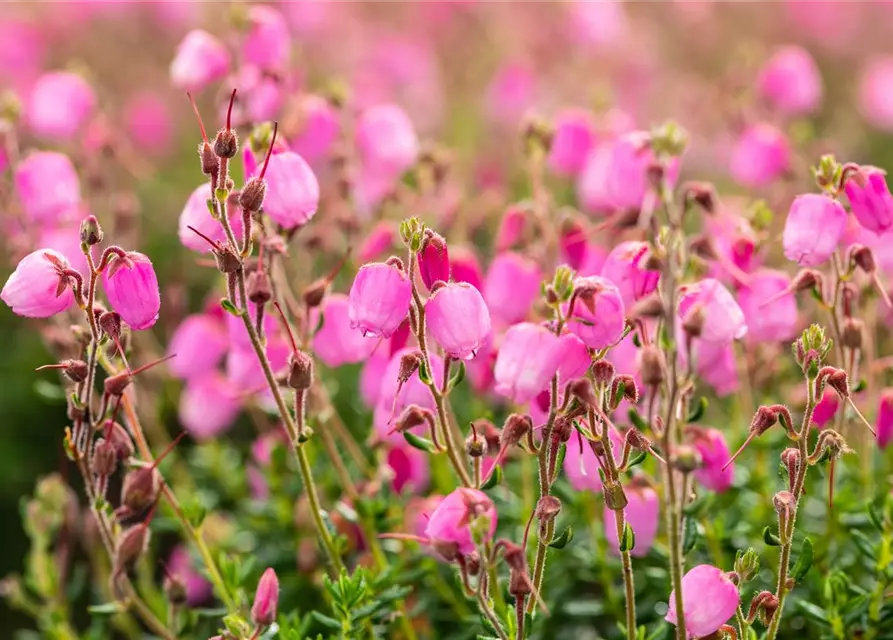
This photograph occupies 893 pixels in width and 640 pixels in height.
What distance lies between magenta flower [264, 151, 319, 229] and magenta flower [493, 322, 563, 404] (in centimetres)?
47

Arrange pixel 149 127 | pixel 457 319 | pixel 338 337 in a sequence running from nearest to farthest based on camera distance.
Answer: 1. pixel 457 319
2. pixel 338 337
3. pixel 149 127

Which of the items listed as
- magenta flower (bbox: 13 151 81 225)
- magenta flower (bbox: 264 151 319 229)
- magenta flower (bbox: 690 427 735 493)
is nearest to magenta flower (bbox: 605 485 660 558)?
magenta flower (bbox: 690 427 735 493)

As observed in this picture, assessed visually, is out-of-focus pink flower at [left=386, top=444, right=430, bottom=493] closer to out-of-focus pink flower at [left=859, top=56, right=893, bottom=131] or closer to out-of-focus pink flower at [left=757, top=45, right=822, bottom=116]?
out-of-focus pink flower at [left=757, top=45, right=822, bottom=116]

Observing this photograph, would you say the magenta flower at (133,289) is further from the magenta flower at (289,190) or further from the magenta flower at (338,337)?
the magenta flower at (338,337)

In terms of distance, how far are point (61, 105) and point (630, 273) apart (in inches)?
65.1

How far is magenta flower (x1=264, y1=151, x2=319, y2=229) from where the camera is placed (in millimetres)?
1613

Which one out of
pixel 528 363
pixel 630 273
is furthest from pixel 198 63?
pixel 528 363

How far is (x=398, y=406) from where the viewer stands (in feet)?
5.82

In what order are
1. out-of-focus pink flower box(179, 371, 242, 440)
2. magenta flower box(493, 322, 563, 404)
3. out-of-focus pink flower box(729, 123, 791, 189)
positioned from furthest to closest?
out-of-focus pink flower box(729, 123, 791, 189)
out-of-focus pink flower box(179, 371, 242, 440)
magenta flower box(493, 322, 563, 404)

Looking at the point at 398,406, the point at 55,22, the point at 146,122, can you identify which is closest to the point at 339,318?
the point at 398,406

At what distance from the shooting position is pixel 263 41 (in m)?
2.25

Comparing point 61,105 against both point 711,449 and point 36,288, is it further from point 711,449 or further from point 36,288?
point 711,449

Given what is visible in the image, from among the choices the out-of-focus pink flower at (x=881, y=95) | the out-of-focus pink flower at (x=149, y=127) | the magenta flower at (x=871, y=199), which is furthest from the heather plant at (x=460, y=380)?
the out-of-focus pink flower at (x=149, y=127)

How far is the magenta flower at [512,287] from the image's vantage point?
2.08m
